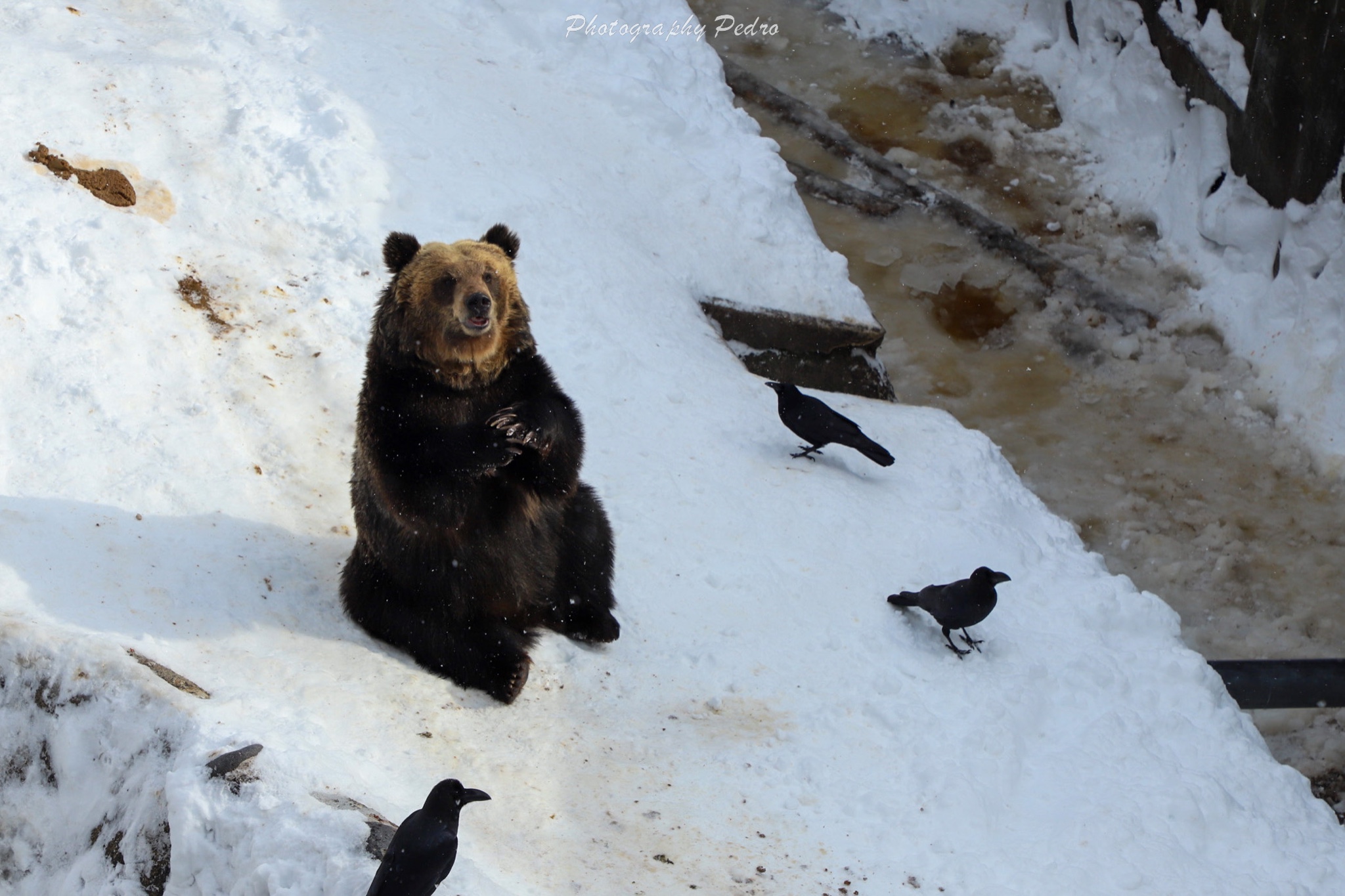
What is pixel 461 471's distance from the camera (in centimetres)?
435

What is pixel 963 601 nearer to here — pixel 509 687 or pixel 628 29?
pixel 509 687

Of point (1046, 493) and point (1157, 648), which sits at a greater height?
point (1157, 648)

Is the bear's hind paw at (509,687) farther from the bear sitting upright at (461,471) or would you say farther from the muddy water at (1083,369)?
the muddy water at (1083,369)

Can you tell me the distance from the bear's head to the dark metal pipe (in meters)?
4.08

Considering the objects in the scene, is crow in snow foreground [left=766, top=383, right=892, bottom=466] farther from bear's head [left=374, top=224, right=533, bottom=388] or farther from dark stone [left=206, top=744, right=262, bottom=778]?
dark stone [left=206, top=744, right=262, bottom=778]


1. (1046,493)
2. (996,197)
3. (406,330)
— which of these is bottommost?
(1046,493)

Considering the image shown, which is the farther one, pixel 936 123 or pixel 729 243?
pixel 936 123

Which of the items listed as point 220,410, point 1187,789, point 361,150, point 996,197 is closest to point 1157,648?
point 1187,789

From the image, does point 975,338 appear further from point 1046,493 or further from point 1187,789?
point 1187,789

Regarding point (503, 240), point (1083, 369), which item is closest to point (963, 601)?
point (503, 240)

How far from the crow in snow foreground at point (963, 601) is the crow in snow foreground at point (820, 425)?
4.41 feet

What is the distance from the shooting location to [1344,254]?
29.7ft

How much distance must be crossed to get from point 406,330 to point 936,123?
9536 millimetres

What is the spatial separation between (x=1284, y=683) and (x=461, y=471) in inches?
178
